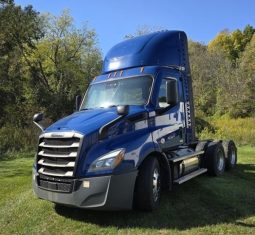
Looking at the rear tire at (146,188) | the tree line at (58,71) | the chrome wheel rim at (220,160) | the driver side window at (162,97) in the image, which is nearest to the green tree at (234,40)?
the tree line at (58,71)

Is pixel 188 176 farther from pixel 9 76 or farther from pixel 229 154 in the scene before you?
pixel 9 76

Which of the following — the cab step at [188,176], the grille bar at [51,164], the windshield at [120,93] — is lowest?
the cab step at [188,176]

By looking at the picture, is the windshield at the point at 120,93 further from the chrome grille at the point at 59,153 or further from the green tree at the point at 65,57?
the green tree at the point at 65,57

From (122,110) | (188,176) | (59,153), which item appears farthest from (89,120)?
(188,176)

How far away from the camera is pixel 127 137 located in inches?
264

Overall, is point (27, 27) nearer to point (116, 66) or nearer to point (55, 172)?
point (116, 66)

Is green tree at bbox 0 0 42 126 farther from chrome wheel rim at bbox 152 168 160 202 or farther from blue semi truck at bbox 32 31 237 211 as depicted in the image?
chrome wheel rim at bbox 152 168 160 202

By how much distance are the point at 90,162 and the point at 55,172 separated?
0.68 m

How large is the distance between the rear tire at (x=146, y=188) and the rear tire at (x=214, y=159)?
3461 millimetres

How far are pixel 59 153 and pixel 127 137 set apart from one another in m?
1.15

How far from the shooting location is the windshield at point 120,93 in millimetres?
7727

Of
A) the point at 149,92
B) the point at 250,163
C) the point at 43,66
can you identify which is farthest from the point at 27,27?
the point at 149,92

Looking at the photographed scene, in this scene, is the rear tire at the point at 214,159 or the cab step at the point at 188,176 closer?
the cab step at the point at 188,176

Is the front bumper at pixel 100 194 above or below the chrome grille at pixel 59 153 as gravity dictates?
below
